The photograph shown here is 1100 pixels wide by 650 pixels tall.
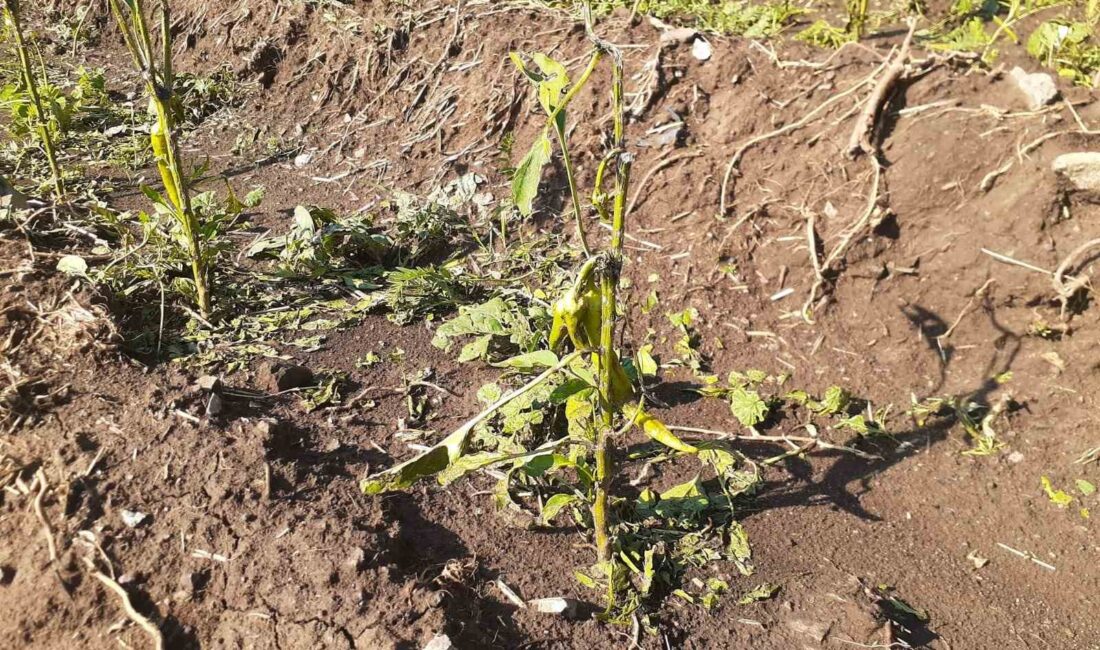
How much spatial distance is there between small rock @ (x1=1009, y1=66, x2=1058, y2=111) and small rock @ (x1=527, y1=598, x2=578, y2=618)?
258cm

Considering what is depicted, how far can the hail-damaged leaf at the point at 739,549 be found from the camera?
87.6 inches

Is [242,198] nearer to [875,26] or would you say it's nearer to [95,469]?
[95,469]

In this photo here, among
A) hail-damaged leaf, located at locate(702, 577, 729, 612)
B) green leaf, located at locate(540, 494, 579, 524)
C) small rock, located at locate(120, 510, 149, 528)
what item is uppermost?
small rock, located at locate(120, 510, 149, 528)

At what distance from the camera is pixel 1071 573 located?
2350 millimetres

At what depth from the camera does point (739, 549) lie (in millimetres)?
2262

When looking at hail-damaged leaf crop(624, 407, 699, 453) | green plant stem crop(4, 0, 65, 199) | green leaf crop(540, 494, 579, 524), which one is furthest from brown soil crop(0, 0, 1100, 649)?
green plant stem crop(4, 0, 65, 199)

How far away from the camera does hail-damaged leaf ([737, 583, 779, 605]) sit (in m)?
2.12

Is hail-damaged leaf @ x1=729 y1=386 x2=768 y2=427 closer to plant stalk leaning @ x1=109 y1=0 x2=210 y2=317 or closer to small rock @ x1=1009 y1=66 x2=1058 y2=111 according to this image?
small rock @ x1=1009 y1=66 x2=1058 y2=111

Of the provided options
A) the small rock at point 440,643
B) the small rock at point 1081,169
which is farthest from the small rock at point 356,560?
the small rock at point 1081,169

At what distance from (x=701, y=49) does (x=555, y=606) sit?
2.87 metres

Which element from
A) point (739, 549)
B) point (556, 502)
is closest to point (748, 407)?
point (739, 549)

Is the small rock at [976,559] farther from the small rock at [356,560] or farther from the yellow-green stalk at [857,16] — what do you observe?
the yellow-green stalk at [857,16]

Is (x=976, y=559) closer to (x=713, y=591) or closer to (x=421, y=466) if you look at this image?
(x=713, y=591)

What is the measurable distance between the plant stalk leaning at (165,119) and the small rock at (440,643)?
6.10 ft
